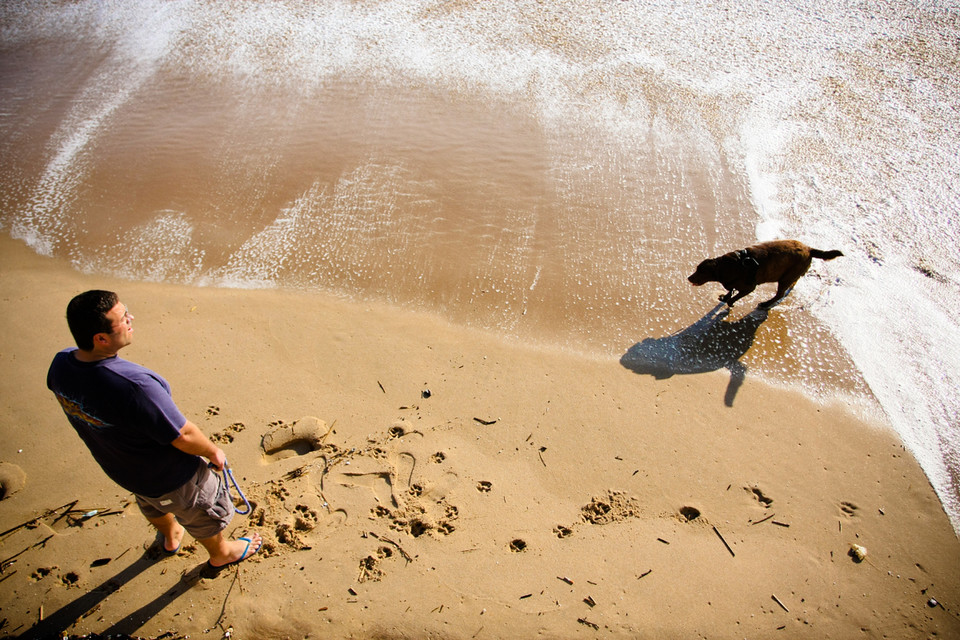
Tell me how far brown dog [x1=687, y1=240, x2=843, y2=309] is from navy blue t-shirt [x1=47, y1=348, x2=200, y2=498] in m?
4.09

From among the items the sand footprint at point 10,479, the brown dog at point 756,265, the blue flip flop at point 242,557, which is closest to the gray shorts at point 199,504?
the blue flip flop at point 242,557

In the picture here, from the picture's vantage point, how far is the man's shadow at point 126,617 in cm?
251

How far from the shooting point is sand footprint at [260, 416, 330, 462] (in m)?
3.40

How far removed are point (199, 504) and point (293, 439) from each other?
107 centimetres

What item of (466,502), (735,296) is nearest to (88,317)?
(466,502)

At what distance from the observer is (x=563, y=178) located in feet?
19.2

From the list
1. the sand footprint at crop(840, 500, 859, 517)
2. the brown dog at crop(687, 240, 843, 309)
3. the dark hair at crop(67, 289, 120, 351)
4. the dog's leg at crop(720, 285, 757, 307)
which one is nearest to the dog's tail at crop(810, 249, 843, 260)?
the brown dog at crop(687, 240, 843, 309)

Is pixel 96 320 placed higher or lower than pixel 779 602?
higher

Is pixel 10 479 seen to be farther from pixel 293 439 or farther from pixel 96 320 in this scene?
pixel 96 320

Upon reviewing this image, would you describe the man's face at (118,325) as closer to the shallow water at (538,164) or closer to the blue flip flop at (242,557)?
the blue flip flop at (242,557)

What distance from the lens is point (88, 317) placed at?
1836mm

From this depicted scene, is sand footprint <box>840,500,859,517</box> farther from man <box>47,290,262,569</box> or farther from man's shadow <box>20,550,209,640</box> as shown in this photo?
man's shadow <box>20,550,209,640</box>

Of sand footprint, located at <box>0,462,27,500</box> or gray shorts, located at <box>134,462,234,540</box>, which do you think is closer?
gray shorts, located at <box>134,462,234,540</box>

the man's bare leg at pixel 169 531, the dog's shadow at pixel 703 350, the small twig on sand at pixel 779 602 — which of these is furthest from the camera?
the dog's shadow at pixel 703 350
